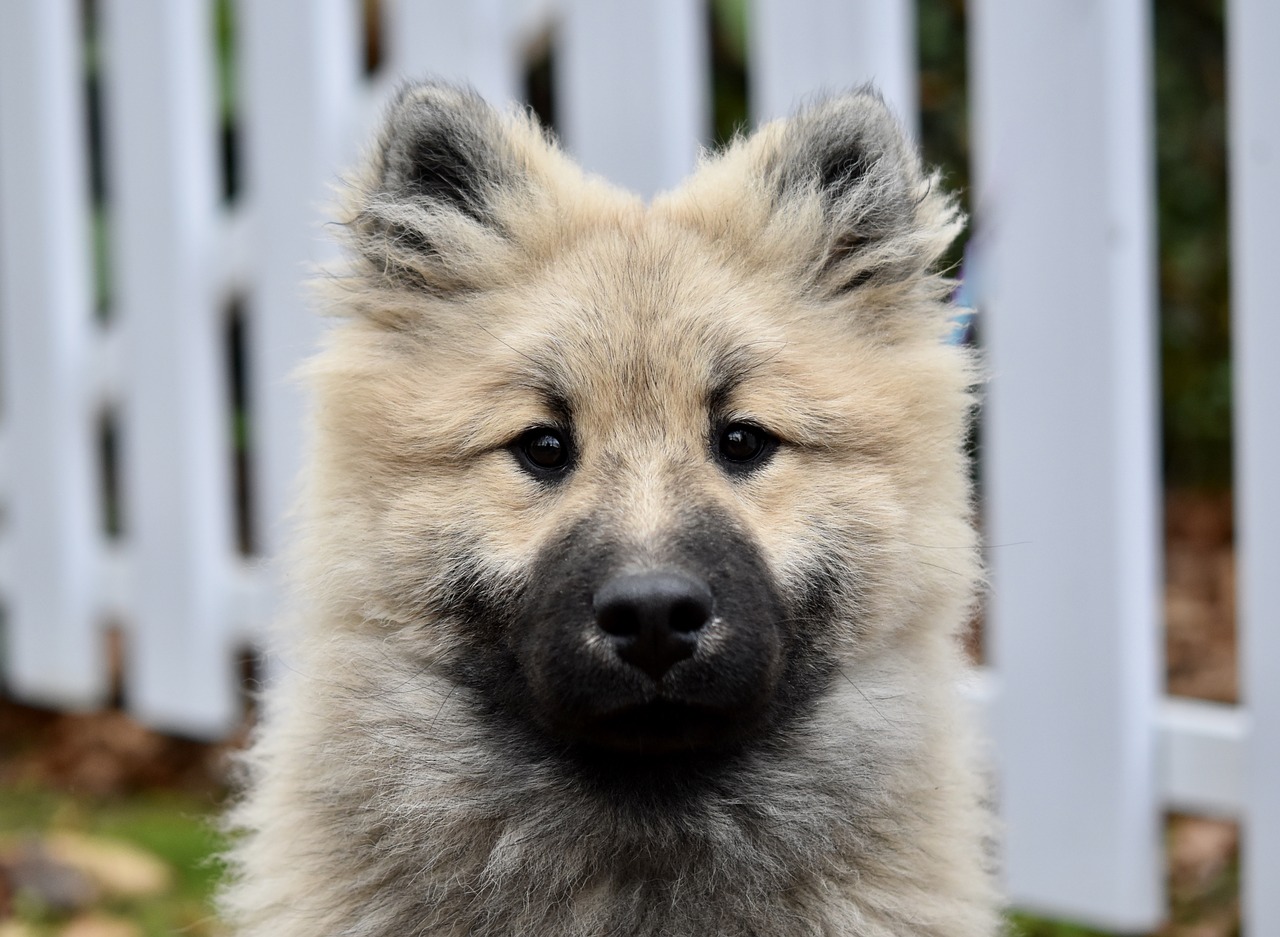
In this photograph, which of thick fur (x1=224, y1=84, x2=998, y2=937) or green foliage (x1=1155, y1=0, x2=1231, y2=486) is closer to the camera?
thick fur (x1=224, y1=84, x2=998, y2=937)

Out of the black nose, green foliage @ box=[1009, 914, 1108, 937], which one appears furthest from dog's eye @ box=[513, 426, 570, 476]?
green foliage @ box=[1009, 914, 1108, 937]

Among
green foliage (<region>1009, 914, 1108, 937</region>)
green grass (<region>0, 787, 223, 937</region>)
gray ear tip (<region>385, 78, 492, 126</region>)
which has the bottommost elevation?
green foliage (<region>1009, 914, 1108, 937</region>)

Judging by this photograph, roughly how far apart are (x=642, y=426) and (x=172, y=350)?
3.18 metres

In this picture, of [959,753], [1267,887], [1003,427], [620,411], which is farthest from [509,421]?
[1267,887]

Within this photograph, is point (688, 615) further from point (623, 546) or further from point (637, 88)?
point (637, 88)

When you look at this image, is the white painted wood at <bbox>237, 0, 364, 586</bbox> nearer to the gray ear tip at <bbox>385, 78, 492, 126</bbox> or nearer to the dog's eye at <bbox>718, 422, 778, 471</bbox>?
the gray ear tip at <bbox>385, 78, 492, 126</bbox>

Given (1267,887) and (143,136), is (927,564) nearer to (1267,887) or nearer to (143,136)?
(1267,887)

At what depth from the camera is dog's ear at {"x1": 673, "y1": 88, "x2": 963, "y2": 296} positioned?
108 inches

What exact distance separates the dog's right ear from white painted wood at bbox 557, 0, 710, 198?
1.36 m

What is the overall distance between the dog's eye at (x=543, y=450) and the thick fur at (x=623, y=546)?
0.07 ft

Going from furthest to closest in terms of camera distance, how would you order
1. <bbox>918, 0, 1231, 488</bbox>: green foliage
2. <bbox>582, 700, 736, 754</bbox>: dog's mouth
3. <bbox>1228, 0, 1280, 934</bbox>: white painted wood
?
<bbox>918, 0, 1231, 488</bbox>: green foliage
<bbox>1228, 0, 1280, 934</bbox>: white painted wood
<bbox>582, 700, 736, 754</bbox>: dog's mouth

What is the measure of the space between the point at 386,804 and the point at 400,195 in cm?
122

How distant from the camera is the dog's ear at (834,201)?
2750mm

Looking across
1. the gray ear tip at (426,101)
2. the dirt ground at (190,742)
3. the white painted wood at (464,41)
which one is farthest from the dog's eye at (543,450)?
the dirt ground at (190,742)
